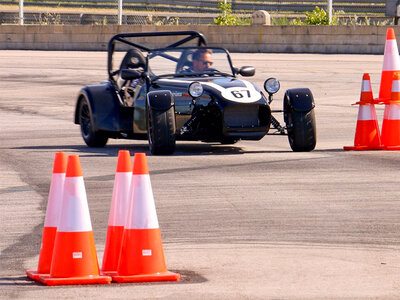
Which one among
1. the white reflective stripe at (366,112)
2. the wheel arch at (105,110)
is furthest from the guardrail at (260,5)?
the white reflective stripe at (366,112)

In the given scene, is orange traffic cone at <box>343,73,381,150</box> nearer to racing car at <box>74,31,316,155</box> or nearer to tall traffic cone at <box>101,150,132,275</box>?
racing car at <box>74,31,316,155</box>

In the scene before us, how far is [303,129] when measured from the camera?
12641 millimetres

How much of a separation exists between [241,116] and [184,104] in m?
0.72

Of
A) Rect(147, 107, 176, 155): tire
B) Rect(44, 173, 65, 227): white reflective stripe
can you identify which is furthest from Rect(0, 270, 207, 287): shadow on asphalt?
Rect(147, 107, 176, 155): tire

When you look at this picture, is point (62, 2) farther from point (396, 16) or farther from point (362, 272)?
point (362, 272)

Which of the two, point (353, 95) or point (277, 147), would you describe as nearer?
point (277, 147)

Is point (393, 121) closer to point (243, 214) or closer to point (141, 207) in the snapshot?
point (243, 214)

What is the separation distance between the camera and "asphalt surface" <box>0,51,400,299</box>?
19.7 ft

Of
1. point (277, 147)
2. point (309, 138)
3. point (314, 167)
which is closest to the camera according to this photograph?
point (314, 167)

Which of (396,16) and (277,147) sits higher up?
(396,16)

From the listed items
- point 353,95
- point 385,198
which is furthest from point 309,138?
point 353,95

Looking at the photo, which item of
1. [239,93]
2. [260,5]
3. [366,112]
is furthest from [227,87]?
[260,5]

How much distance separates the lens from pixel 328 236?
297 inches

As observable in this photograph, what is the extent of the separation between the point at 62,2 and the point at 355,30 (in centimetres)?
1439
